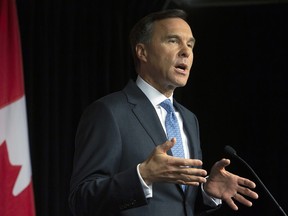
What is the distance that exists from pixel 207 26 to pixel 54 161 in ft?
5.12

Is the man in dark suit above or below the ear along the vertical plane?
below

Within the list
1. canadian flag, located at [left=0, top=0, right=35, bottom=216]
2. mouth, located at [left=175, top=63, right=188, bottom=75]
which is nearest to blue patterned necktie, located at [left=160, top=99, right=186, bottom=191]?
mouth, located at [left=175, top=63, right=188, bottom=75]

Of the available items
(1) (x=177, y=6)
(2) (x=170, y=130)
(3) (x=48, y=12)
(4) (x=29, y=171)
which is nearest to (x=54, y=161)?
(4) (x=29, y=171)

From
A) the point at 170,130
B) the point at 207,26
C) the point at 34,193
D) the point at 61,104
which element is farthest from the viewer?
the point at 207,26

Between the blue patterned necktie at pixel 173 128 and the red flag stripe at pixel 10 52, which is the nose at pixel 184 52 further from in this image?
the red flag stripe at pixel 10 52

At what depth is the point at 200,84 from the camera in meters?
4.16

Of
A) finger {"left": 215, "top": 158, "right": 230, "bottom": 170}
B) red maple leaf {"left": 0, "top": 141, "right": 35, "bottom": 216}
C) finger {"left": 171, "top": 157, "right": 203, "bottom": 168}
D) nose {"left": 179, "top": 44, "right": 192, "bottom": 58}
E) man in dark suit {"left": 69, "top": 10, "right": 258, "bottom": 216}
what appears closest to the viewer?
finger {"left": 171, "top": 157, "right": 203, "bottom": 168}

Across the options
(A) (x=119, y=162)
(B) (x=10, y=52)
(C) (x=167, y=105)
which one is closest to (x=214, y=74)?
(B) (x=10, y=52)

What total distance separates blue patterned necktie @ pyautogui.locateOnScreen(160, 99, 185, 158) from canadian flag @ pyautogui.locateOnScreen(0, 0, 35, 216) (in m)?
0.86

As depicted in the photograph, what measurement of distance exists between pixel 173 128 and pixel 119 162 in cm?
28

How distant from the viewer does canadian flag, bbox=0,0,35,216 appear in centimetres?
272

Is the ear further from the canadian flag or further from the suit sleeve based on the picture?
the canadian flag

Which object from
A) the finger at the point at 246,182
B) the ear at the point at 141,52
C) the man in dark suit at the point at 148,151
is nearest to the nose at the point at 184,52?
the man in dark suit at the point at 148,151

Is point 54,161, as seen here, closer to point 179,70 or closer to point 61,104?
point 61,104
